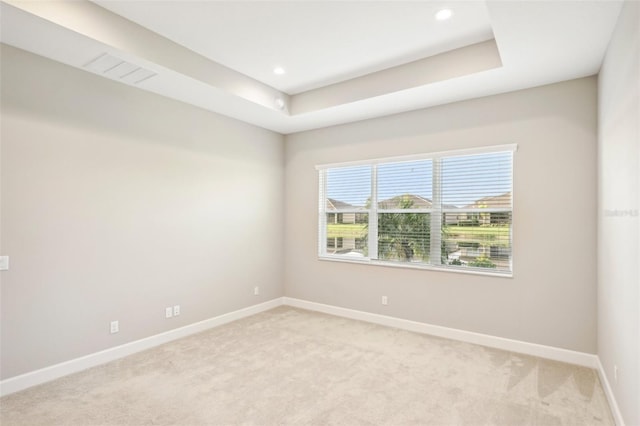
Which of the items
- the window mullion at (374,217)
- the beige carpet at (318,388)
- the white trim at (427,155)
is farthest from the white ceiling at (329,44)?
the beige carpet at (318,388)

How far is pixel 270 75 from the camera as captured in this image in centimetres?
389

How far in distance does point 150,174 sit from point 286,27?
7.00 feet

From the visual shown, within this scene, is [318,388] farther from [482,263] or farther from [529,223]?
[529,223]

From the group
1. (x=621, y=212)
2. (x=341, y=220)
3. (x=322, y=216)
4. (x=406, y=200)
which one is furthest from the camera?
(x=322, y=216)

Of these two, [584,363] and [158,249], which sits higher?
[158,249]

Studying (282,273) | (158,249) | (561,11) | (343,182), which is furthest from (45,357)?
(561,11)

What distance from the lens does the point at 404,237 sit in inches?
177

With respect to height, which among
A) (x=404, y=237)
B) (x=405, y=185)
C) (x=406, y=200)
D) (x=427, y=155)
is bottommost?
(x=404, y=237)

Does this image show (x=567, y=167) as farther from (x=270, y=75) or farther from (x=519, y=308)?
(x=270, y=75)

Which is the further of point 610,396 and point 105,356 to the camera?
point 105,356

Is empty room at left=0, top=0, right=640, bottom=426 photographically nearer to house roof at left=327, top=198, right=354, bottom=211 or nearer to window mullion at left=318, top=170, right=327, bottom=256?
house roof at left=327, top=198, right=354, bottom=211

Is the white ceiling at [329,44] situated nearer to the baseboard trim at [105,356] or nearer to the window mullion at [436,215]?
the window mullion at [436,215]

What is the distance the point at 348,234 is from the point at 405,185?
113cm

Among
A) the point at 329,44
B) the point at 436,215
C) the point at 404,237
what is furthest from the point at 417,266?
the point at 329,44
